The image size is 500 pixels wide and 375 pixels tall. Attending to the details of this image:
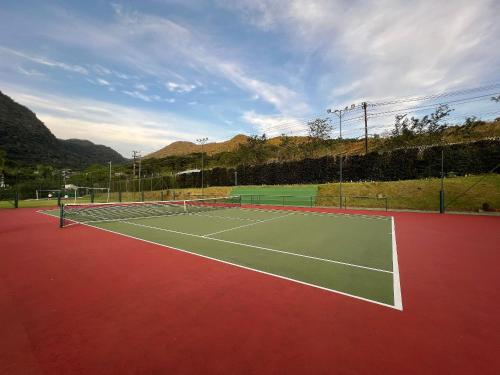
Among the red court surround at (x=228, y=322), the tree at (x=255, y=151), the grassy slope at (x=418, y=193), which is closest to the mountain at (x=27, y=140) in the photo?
the tree at (x=255, y=151)

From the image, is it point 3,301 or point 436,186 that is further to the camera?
point 436,186

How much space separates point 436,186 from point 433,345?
23242 millimetres

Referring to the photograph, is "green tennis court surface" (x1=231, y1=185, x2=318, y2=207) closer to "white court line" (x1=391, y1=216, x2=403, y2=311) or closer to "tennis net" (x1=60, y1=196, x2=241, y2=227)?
"tennis net" (x1=60, y1=196, x2=241, y2=227)

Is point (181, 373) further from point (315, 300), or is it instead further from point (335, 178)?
point (335, 178)

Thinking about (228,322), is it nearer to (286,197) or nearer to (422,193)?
(422,193)

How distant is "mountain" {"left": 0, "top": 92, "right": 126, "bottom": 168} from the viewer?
105 metres

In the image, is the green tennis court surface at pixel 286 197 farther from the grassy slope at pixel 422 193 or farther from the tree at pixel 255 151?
the tree at pixel 255 151

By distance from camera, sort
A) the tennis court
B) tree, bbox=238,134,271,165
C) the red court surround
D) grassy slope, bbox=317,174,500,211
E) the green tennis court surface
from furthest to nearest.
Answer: tree, bbox=238,134,271,165 → the green tennis court surface → grassy slope, bbox=317,174,500,211 → the tennis court → the red court surround

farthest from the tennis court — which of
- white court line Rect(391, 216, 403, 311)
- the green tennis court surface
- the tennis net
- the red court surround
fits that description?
the green tennis court surface

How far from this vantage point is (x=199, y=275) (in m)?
6.57

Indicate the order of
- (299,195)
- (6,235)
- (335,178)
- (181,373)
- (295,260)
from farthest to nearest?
(335,178) → (299,195) → (6,235) → (295,260) → (181,373)

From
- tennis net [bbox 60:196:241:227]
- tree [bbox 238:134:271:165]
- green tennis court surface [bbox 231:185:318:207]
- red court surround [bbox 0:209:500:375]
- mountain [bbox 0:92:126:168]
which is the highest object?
mountain [bbox 0:92:126:168]

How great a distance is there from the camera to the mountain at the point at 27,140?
10519cm

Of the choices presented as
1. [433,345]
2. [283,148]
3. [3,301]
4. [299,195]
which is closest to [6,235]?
[3,301]
